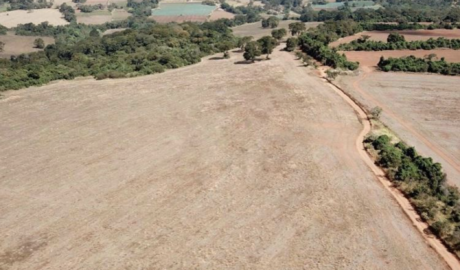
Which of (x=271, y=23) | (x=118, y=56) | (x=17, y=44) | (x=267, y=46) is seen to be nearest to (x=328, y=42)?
(x=267, y=46)

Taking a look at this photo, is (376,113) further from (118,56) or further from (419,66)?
(118,56)

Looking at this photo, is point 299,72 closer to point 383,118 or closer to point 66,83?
point 383,118

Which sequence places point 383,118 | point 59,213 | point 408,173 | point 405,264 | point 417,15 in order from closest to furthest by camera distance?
point 405,264 → point 59,213 → point 408,173 → point 383,118 → point 417,15

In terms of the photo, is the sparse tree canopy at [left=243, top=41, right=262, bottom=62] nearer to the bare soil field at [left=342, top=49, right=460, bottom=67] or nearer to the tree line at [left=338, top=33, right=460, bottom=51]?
the bare soil field at [left=342, top=49, right=460, bottom=67]

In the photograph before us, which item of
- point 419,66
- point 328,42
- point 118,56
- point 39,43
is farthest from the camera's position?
point 39,43

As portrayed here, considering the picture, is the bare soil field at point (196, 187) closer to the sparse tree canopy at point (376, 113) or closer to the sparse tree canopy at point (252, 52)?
the sparse tree canopy at point (376, 113)

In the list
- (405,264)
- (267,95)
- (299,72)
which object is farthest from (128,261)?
(299,72)
